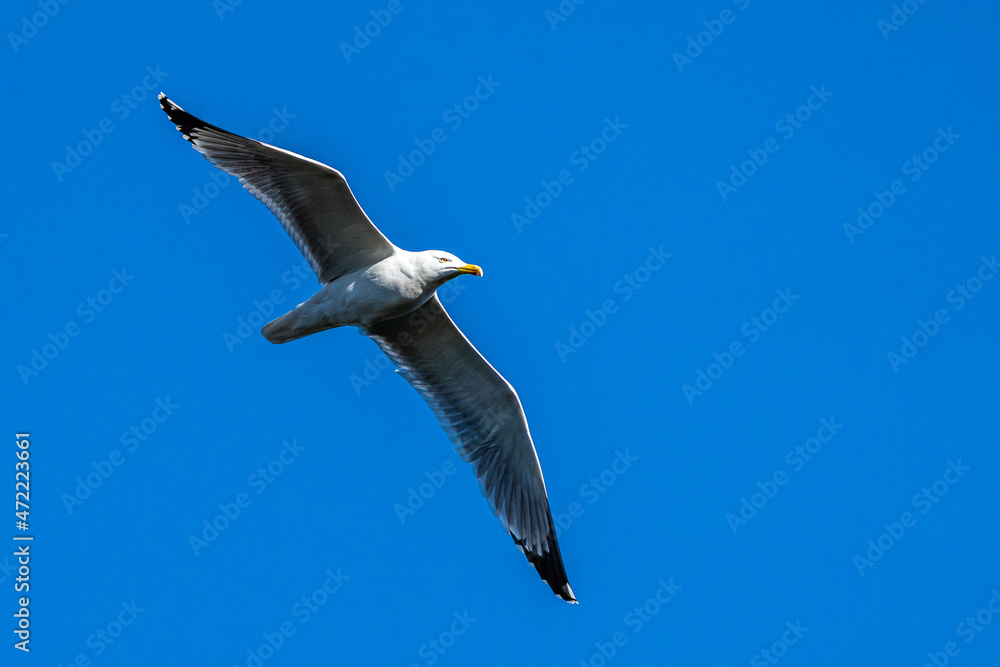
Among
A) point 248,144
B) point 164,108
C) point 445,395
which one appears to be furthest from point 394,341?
point 164,108

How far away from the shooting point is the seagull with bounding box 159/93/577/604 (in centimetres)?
770

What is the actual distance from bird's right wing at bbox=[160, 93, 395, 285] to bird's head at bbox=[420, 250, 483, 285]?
42 cm

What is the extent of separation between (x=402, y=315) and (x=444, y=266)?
2.39ft

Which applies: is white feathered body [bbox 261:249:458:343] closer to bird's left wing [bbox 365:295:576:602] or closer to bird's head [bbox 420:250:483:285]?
bird's head [bbox 420:250:483:285]

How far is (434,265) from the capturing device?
25.0 ft

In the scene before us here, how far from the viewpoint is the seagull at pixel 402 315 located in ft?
25.2

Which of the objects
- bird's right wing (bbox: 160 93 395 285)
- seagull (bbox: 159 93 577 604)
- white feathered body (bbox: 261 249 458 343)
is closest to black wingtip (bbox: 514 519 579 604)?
seagull (bbox: 159 93 577 604)

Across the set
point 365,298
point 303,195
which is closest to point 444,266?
point 365,298

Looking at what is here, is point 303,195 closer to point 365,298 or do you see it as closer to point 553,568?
point 365,298

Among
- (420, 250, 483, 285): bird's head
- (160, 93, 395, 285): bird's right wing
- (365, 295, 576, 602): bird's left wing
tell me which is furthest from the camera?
(365, 295, 576, 602): bird's left wing

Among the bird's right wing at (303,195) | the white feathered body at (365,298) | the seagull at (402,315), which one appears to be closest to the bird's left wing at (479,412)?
the seagull at (402,315)

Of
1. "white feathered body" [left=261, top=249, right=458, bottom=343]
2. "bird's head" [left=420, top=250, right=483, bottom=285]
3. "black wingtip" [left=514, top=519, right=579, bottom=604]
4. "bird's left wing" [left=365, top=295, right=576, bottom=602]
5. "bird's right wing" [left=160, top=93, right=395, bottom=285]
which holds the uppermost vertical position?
"bird's right wing" [left=160, top=93, right=395, bottom=285]

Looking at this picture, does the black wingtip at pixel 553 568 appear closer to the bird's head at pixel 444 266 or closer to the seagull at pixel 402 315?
the seagull at pixel 402 315

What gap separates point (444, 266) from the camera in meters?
7.61
